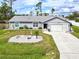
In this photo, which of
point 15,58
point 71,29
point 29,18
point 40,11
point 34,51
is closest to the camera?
point 15,58

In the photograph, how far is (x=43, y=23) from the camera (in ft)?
202

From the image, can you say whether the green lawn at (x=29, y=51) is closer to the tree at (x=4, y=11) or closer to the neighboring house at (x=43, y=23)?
the neighboring house at (x=43, y=23)

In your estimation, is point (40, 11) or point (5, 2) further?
point (40, 11)

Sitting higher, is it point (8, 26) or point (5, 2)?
point (5, 2)

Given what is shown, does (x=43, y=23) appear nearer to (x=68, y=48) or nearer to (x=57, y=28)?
(x=57, y=28)

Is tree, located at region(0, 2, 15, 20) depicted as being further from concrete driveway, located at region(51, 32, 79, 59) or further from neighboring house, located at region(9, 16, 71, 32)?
concrete driveway, located at region(51, 32, 79, 59)

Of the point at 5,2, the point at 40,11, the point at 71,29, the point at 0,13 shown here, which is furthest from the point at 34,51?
the point at 40,11

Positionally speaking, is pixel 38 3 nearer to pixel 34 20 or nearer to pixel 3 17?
pixel 3 17

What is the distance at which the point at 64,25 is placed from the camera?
6016 centimetres

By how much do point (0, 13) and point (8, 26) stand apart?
19.1m

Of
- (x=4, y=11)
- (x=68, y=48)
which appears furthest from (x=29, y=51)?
(x=4, y=11)

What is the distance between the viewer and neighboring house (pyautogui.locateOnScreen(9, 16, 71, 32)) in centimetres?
6006

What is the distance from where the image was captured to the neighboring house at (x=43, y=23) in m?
60.1

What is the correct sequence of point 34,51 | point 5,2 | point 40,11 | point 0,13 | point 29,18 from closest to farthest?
point 34,51 → point 29,18 → point 0,13 → point 5,2 → point 40,11
